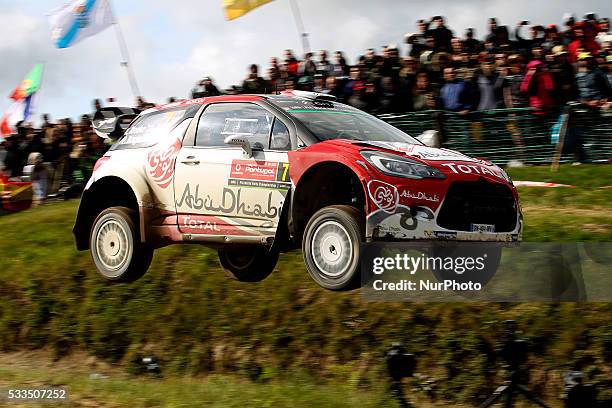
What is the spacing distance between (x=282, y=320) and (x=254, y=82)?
3.95 meters

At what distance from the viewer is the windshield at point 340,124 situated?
26.0ft

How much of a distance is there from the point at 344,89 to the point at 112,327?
4609 mm

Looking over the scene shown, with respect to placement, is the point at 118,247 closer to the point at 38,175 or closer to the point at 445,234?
the point at 445,234

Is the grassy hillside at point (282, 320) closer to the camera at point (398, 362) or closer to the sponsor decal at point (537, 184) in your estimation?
the sponsor decal at point (537, 184)

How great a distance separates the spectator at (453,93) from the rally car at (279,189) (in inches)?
232

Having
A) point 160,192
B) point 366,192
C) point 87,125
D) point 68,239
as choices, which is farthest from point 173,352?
point 366,192

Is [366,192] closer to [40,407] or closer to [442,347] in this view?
[40,407]

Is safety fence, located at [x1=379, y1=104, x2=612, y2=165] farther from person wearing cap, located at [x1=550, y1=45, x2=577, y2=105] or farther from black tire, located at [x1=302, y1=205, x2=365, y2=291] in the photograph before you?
black tire, located at [x1=302, y1=205, x2=365, y2=291]

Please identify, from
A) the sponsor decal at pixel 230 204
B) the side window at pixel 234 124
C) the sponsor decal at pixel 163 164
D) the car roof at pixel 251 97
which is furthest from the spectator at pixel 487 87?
the sponsor decal at pixel 230 204

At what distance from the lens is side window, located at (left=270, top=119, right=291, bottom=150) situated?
7.83 meters

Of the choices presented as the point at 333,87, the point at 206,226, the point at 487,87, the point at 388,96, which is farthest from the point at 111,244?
the point at 487,87

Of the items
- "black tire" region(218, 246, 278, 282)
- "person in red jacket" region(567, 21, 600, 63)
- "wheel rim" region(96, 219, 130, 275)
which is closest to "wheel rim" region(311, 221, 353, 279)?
"black tire" region(218, 246, 278, 282)

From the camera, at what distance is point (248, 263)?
897 centimetres

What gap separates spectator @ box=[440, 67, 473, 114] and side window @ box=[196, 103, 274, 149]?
6.34 metres
